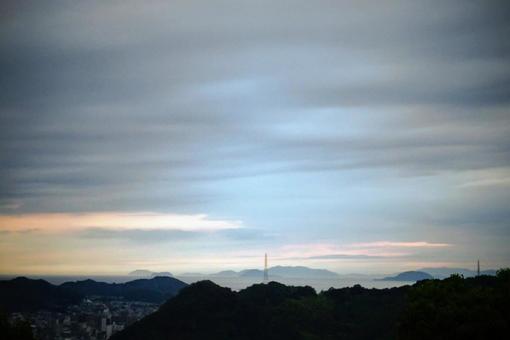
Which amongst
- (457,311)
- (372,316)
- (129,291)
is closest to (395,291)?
(372,316)

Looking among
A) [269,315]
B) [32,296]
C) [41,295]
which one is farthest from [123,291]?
[269,315]

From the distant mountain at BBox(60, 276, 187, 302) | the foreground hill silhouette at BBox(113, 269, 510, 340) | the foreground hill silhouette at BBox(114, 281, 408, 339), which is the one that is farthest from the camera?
the distant mountain at BBox(60, 276, 187, 302)

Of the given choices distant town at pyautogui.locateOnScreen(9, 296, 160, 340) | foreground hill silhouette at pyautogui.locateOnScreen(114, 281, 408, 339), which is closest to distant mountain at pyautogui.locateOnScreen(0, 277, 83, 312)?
distant town at pyautogui.locateOnScreen(9, 296, 160, 340)

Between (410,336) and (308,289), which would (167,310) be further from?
(410,336)

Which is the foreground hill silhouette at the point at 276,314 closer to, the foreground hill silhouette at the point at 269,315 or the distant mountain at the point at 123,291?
the foreground hill silhouette at the point at 269,315

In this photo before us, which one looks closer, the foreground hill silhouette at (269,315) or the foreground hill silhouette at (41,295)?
the foreground hill silhouette at (269,315)

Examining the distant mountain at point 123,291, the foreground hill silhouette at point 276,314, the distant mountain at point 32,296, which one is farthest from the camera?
the distant mountain at point 123,291

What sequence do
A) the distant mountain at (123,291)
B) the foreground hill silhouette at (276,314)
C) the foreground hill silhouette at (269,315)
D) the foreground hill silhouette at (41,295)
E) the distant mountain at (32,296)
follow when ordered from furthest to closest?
the distant mountain at (123,291) < the foreground hill silhouette at (41,295) < the distant mountain at (32,296) < the foreground hill silhouette at (269,315) < the foreground hill silhouette at (276,314)

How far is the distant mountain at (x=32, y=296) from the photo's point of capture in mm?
109000

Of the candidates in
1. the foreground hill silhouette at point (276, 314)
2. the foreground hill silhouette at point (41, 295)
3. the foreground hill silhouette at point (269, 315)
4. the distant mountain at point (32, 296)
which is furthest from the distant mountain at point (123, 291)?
the foreground hill silhouette at point (269, 315)

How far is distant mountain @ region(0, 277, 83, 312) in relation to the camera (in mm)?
109000

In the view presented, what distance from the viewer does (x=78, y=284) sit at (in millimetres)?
172500

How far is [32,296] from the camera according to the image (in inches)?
4621

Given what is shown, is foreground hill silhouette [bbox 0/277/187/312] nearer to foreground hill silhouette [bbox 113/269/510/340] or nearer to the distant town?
the distant town
